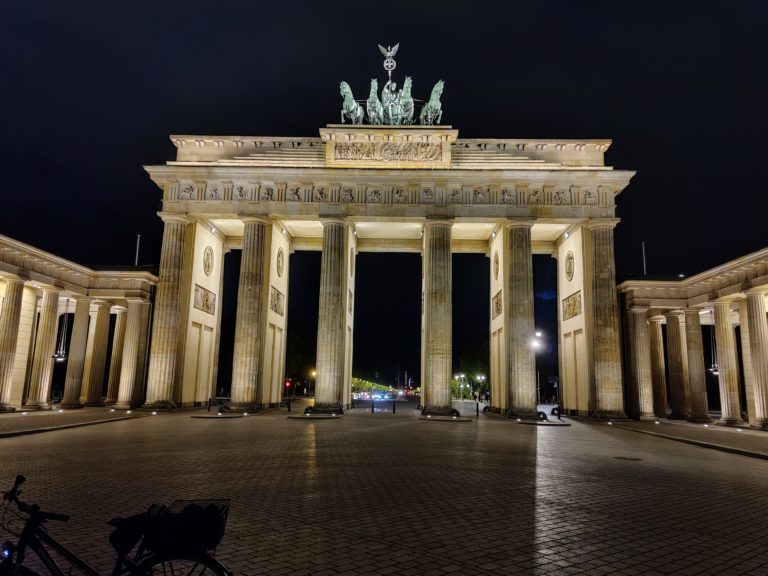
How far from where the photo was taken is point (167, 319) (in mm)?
33812

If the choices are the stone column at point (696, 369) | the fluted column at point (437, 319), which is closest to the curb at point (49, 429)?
the fluted column at point (437, 319)

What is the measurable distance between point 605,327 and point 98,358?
35.0 metres

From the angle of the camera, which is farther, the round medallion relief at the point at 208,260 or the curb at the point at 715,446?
the round medallion relief at the point at 208,260

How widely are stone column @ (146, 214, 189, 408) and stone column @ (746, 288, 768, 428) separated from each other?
34.3m

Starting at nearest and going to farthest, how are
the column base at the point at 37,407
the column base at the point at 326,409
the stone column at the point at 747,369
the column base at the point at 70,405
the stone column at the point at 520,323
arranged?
the stone column at the point at 747,369, the column base at the point at 326,409, the stone column at the point at 520,323, the column base at the point at 37,407, the column base at the point at 70,405

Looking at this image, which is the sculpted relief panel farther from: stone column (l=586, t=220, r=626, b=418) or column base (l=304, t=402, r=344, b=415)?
column base (l=304, t=402, r=344, b=415)

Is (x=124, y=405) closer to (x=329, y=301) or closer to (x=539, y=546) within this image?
(x=329, y=301)

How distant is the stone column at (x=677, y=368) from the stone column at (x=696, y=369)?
107 centimetres

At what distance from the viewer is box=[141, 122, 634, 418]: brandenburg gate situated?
108 ft

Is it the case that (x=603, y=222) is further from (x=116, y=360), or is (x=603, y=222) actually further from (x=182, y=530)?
(x=116, y=360)

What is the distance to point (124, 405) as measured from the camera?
1315 inches

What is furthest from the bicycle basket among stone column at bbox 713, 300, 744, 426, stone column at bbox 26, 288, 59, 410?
stone column at bbox 26, 288, 59, 410

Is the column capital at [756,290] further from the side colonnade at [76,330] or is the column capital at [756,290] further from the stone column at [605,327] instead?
the side colonnade at [76,330]

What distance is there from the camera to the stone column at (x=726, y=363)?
1227 inches
